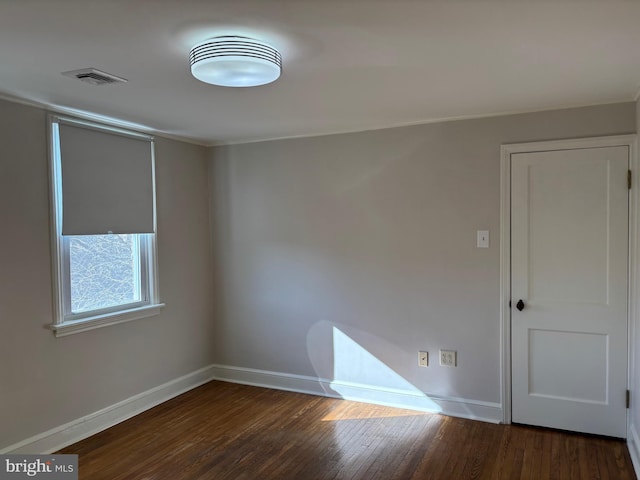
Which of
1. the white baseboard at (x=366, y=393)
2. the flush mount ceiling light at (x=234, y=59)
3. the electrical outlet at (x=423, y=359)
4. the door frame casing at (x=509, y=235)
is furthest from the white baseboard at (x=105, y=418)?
the door frame casing at (x=509, y=235)

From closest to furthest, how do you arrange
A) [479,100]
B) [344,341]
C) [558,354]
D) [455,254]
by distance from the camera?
[479,100] → [558,354] → [455,254] → [344,341]

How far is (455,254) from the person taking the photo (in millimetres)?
3486

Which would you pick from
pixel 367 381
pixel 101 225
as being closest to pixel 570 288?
pixel 367 381

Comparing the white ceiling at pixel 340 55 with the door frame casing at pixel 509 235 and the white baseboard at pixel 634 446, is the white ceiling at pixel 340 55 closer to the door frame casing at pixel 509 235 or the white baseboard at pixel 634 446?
the door frame casing at pixel 509 235

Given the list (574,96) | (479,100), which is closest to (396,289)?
(479,100)

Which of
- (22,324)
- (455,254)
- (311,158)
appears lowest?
(22,324)

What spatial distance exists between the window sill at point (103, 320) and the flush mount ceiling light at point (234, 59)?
201cm

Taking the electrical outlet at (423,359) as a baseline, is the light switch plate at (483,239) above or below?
above

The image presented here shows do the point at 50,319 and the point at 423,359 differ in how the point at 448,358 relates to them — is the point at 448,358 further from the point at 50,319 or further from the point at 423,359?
the point at 50,319

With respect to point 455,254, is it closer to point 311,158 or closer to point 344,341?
point 344,341

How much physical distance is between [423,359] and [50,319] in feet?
8.67

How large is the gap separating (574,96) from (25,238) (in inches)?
138

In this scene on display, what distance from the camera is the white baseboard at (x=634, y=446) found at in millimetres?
2695

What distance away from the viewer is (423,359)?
3.62 meters
